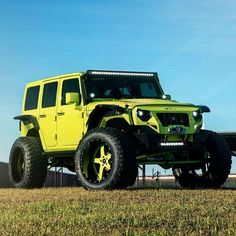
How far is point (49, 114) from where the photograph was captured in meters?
13.4

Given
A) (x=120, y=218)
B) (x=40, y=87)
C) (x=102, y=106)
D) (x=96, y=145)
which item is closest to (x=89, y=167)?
(x=96, y=145)

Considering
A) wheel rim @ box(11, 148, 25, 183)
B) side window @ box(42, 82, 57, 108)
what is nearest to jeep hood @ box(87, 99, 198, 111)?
side window @ box(42, 82, 57, 108)

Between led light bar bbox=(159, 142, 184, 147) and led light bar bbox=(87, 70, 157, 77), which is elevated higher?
led light bar bbox=(87, 70, 157, 77)

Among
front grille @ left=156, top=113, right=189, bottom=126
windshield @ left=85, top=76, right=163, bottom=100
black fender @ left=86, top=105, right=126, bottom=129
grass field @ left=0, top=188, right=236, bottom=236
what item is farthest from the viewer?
windshield @ left=85, top=76, right=163, bottom=100

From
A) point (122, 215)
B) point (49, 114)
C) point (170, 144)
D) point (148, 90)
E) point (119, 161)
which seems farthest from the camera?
point (49, 114)

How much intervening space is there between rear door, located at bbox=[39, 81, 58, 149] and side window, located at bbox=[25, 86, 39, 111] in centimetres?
41

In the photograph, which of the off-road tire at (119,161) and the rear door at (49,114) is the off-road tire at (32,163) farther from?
the off-road tire at (119,161)

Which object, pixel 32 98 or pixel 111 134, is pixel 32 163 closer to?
pixel 32 98

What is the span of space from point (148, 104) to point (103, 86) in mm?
1711

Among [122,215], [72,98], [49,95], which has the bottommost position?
[122,215]

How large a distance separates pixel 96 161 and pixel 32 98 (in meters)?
3.89

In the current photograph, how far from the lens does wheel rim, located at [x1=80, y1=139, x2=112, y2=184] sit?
11016mm

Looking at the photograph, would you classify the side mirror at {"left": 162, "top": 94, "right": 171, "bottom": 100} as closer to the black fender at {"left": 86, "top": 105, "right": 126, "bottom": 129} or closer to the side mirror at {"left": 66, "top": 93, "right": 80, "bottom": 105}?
the black fender at {"left": 86, "top": 105, "right": 126, "bottom": 129}

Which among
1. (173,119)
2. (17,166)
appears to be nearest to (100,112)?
(173,119)
